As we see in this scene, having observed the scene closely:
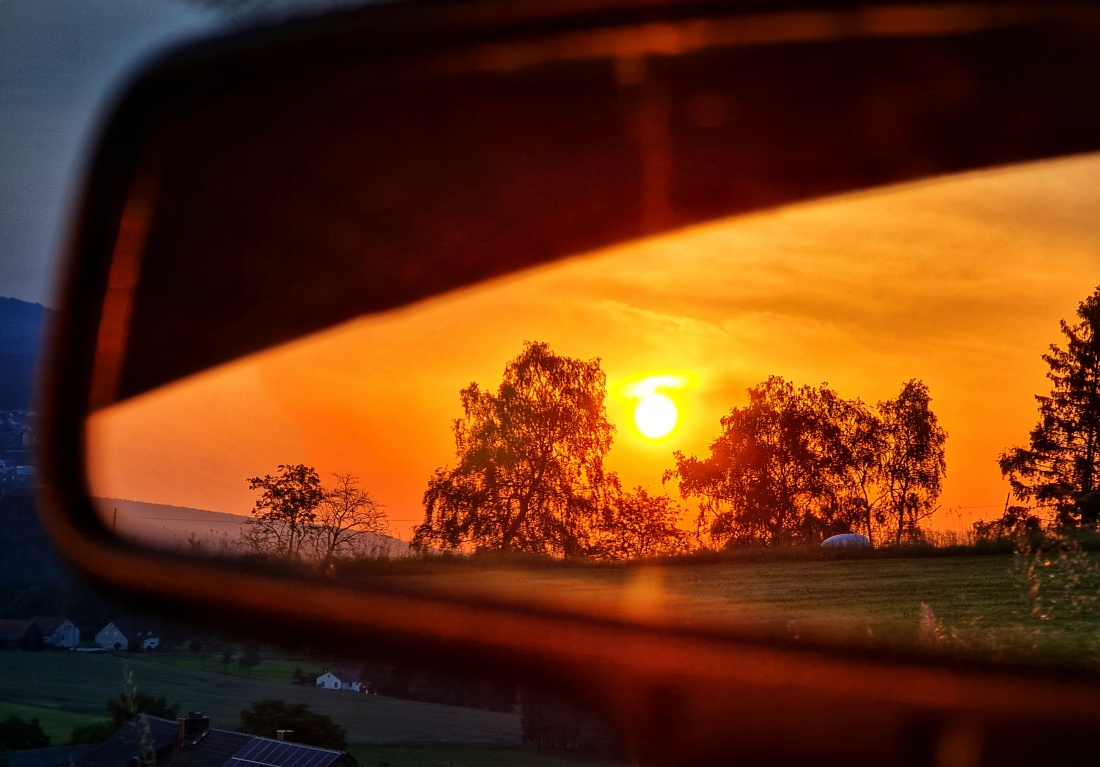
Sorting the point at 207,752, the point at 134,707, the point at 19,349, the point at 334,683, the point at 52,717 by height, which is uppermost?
the point at 19,349

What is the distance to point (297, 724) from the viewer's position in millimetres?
4602

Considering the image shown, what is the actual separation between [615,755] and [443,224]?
1248 millimetres

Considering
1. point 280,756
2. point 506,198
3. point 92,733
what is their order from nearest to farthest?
point 506,198 < point 280,756 < point 92,733

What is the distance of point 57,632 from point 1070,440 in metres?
3.57

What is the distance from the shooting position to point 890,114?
7.73ft

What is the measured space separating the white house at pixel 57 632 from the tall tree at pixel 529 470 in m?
2.08

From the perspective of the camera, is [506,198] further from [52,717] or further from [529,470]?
[52,717]

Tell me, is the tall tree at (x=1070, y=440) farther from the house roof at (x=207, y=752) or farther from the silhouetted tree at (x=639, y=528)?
the house roof at (x=207, y=752)

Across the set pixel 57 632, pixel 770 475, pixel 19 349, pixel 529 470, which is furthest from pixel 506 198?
pixel 57 632

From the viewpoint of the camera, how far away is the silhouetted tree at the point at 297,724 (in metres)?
4.47

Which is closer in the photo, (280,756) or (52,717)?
(280,756)

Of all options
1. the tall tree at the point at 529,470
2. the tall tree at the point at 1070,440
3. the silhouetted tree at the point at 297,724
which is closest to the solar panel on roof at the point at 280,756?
the silhouetted tree at the point at 297,724

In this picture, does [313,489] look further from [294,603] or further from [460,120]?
[460,120]

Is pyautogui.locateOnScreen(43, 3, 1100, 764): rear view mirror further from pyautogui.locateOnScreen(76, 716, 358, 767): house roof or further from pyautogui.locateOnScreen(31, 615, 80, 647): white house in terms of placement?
pyautogui.locateOnScreen(76, 716, 358, 767): house roof
